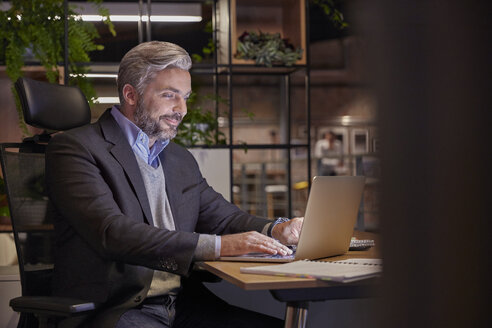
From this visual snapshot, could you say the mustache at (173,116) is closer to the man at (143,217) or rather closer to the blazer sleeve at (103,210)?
the man at (143,217)

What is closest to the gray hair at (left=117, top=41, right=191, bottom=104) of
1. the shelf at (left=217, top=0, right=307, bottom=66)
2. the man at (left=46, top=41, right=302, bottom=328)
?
the man at (left=46, top=41, right=302, bottom=328)

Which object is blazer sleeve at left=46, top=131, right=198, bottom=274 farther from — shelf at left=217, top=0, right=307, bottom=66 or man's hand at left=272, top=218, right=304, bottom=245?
shelf at left=217, top=0, right=307, bottom=66

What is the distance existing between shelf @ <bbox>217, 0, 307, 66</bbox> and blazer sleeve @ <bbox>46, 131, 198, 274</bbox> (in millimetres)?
2230

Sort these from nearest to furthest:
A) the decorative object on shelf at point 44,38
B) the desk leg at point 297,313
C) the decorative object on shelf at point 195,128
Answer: the desk leg at point 297,313 → the decorative object on shelf at point 44,38 → the decorative object on shelf at point 195,128

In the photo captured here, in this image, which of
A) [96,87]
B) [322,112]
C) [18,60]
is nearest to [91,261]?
[18,60]

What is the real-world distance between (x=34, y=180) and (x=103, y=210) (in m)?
0.33

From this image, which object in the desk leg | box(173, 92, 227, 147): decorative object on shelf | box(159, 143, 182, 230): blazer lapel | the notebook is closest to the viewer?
the notebook

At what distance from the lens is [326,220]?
1473 millimetres

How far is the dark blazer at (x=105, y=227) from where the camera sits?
1.51 meters

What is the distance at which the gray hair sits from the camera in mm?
1867

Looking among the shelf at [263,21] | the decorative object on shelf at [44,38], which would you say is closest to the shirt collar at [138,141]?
the decorative object on shelf at [44,38]

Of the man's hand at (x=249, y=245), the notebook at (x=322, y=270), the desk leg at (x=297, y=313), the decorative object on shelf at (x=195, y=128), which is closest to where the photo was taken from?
Answer: the notebook at (x=322, y=270)

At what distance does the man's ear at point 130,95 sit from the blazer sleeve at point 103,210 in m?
0.22

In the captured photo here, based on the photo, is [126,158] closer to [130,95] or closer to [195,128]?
[130,95]
